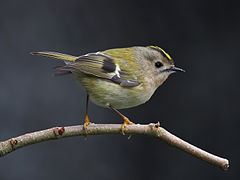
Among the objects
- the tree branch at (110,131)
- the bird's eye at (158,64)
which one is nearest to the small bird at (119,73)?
the bird's eye at (158,64)

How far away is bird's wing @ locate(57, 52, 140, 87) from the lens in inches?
66.1

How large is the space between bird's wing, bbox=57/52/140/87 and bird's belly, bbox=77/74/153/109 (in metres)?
0.03

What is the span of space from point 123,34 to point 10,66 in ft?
2.51

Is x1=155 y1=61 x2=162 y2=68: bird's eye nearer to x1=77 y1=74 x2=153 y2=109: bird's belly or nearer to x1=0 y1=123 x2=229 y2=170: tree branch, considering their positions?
x1=77 y1=74 x2=153 y2=109: bird's belly

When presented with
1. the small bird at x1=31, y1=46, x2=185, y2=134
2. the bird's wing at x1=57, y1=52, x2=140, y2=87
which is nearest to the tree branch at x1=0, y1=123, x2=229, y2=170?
the small bird at x1=31, y1=46, x2=185, y2=134

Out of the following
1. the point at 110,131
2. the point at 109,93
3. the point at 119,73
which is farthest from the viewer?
the point at 119,73

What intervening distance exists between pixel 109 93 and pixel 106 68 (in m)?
0.14

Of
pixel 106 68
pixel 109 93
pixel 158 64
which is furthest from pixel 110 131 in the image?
pixel 158 64

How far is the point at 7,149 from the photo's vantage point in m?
1.27

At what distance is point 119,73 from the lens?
1.78 metres

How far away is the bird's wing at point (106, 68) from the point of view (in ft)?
5.50

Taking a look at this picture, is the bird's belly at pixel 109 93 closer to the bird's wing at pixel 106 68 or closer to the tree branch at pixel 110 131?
the bird's wing at pixel 106 68

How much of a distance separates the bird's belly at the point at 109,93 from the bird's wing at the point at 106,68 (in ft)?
0.09

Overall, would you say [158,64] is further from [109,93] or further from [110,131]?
[110,131]
